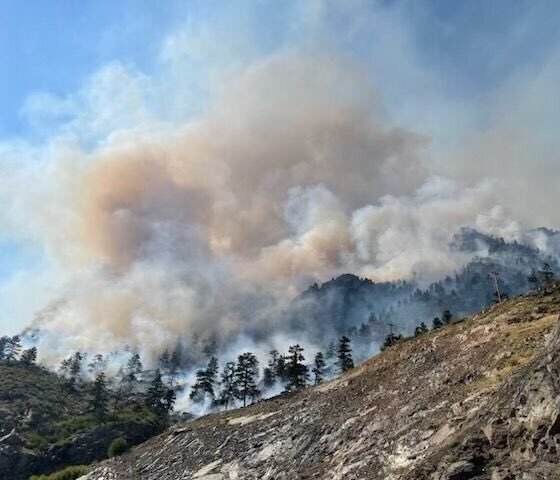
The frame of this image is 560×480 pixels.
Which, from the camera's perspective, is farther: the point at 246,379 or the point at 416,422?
the point at 246,379

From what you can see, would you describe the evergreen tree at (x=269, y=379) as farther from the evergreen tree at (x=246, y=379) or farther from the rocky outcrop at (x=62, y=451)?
the rocky outcrop at (x=62, y=451)

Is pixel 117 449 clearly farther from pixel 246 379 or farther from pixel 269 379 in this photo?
pixel 269 379

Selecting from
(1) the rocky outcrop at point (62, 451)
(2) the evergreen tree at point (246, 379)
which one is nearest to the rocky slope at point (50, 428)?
(1) the rocky outcrop at point (62, 451)

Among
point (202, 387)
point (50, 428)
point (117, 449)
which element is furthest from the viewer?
point (202, 387)

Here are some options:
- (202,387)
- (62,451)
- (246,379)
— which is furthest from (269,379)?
(62,451)

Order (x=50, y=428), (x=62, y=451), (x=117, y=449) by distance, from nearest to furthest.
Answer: (x=117, y=449) < (x=62, y=451) < (x=50, y=428)

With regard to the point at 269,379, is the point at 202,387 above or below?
above

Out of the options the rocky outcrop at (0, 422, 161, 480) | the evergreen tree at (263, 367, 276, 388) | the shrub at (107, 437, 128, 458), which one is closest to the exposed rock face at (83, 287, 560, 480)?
the shrub at (107, 437, 128, 458)

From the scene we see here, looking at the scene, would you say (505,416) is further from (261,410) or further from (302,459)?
(261,410)

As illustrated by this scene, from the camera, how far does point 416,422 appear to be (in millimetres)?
38406

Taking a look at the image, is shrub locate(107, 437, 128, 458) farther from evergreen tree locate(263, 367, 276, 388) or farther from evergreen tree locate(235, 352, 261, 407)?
evergreen tree locate(263, 367, 276, 388)

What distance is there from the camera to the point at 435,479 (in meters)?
26.5

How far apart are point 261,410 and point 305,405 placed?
36.0 ft

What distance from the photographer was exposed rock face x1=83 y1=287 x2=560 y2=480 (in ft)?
84.1
